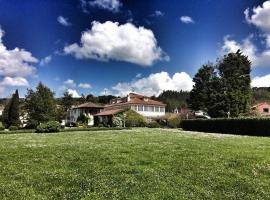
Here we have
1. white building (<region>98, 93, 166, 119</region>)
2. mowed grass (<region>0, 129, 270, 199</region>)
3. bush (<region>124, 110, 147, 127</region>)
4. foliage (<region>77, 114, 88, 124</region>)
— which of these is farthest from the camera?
foliage (<region>77, 114, 88, 124</region>)

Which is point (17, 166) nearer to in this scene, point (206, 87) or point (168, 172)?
point (168, 172)

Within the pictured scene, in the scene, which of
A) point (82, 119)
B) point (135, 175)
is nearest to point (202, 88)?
point (82, 119)

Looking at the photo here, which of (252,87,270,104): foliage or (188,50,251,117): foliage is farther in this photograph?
(252,87,270,104): foliage

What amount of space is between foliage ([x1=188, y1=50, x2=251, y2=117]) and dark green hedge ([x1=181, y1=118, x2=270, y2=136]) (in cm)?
2279

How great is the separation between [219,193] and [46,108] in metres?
69.3

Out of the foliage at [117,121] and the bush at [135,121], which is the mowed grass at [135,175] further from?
the bush at [135,121]

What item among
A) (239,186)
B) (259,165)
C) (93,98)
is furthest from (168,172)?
(93,98)

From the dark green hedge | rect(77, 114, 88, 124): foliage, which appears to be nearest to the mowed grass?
the dark green hedge

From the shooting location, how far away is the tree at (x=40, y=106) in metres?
76.6

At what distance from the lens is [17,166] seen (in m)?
16.4

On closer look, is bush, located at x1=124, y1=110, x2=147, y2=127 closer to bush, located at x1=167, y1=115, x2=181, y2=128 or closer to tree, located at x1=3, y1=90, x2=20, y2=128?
bush, located at x1=167, y1=115, x2=181, y2=128

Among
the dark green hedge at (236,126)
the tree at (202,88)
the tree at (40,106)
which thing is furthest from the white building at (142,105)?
the dark green hedge at (236,126)

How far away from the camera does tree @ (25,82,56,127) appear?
251 feet

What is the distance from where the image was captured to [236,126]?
167 feet
